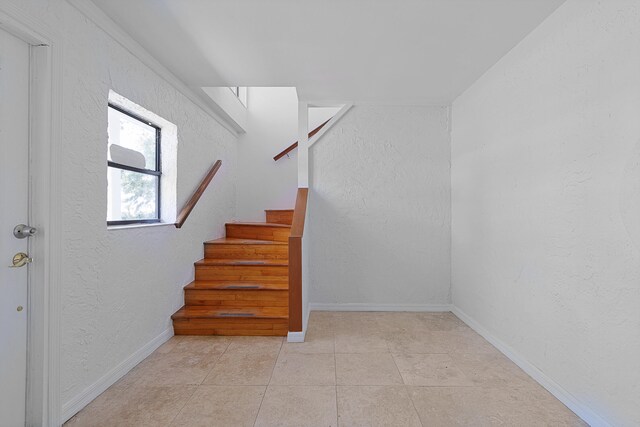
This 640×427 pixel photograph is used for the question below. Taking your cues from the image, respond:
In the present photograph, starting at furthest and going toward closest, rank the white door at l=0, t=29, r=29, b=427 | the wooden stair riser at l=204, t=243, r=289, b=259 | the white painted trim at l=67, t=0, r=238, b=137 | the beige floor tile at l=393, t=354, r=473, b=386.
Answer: the wooden stair riser at l=204, t=243, r=289, b=259 < the beige floor tile at l=393, t=354, r=473, b=386 < the white painted trim at l=67, t=0, r=238, b=137 < the white door at l=0, t=29, r=29, b=427

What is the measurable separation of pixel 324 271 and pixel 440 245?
4.23ft

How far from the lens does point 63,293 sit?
5.36ft

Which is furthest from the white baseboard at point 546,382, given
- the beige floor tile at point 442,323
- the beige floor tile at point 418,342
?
the beige floor tile at point 418,342

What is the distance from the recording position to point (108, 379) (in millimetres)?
1948

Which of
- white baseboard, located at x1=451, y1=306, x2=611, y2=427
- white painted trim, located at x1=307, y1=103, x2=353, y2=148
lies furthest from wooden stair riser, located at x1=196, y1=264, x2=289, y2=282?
white baseboard, located at x1=451, y1=306, x2=611, y2=427

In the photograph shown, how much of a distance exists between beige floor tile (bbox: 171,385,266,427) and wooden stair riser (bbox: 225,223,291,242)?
1702mm

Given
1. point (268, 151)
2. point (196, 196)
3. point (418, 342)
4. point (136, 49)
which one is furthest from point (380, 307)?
point (136, 49)

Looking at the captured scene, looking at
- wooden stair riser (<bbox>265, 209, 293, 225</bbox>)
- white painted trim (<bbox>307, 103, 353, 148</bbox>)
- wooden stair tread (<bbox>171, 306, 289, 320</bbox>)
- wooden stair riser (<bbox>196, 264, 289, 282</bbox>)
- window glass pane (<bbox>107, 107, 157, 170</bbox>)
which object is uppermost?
white painted trim (<bbox>307, 103, 353, 148</bbox>)

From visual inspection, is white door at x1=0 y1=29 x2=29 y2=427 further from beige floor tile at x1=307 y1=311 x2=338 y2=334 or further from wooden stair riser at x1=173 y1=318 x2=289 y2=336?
beige floor tile at x1=307 y1=311 x2=338 y2=334

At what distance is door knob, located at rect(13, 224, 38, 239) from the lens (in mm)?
1443

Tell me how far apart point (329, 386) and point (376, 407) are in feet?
1.07

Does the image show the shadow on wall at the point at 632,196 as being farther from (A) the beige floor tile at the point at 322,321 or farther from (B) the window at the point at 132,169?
(B) the window at the point at 132,169

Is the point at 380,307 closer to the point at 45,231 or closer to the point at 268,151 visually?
the point at 268,151

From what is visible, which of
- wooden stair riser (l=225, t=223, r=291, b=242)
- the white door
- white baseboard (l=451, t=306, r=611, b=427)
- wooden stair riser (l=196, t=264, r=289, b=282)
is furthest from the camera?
wooden stair riser (l=225, t=223, r=291, b=242)
